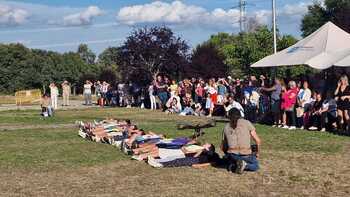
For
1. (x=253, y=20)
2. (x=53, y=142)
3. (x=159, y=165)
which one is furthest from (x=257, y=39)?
(x=159, y=165)

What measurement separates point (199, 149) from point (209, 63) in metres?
44.8

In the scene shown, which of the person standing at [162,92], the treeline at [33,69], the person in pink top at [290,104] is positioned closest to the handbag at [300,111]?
the person in pink top at [290,104]

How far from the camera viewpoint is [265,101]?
2122 cm

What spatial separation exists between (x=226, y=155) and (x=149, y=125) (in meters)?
10.1

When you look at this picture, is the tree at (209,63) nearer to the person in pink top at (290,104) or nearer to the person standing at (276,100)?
the person standing at (276,100)

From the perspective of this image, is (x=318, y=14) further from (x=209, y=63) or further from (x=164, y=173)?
(x=164, y=173)

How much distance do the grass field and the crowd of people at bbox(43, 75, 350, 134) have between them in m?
1.25

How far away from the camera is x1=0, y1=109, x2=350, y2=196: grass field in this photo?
908 cm

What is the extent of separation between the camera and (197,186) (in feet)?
30.6

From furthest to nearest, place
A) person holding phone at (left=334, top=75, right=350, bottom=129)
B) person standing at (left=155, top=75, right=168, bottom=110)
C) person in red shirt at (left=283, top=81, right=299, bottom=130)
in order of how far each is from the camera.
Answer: person standing at (left=155, top=75, right=168, bottom=110)
person in red shirt at (left=283, top=81, right=299, bottom=130)
person holding phone at (left=334, top=75, right=350, bottom=129)

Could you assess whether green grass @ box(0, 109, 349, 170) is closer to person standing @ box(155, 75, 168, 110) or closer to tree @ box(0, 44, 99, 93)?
person standing @ box(155, 75, 168, 110)

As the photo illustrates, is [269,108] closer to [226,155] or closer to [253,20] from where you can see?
[226,155]

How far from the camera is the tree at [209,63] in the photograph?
53.8m

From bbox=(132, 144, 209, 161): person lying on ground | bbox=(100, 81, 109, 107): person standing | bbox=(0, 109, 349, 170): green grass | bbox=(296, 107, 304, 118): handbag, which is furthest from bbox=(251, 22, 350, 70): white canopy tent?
bbox=(100, 81, 109, 107): person standing
